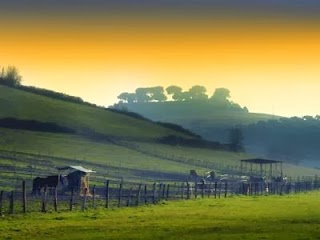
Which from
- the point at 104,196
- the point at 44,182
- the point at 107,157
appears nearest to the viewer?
the point at 44,182

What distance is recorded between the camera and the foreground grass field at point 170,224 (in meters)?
33.6

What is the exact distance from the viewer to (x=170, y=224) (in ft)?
127

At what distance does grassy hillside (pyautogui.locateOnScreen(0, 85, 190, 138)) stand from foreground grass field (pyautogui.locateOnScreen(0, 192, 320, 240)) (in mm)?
91027

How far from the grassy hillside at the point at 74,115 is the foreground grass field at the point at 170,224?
91.0 m

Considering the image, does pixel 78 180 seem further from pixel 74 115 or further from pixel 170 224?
pixel 74 115

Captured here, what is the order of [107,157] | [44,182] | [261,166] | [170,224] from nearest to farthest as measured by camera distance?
[170,224] → [44,182] → [261,166] → [107,157]

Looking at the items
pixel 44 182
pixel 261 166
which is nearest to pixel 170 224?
pixel 44 182

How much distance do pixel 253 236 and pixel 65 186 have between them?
117 feet

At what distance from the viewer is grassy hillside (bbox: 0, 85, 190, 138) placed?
5512 inches

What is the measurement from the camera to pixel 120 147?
432ft

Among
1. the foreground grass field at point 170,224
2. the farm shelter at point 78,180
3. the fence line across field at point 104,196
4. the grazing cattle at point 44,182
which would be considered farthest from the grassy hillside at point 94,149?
the foreground grass field at point 170,224

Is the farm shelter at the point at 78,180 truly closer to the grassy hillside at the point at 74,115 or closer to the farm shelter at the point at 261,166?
the farm shelter at the point at 261,166

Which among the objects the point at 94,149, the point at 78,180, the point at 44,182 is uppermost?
the point at 94,149

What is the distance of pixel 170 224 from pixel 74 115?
115 m
